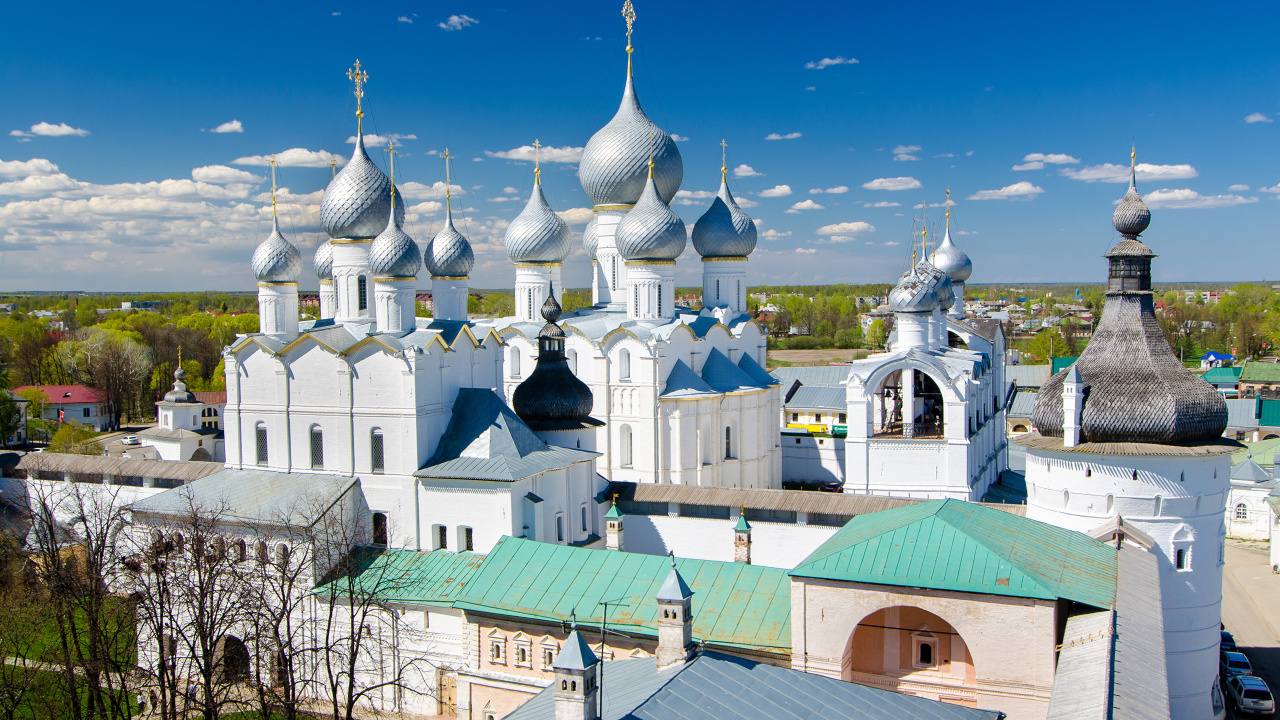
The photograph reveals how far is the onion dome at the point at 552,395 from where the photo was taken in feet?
70.5

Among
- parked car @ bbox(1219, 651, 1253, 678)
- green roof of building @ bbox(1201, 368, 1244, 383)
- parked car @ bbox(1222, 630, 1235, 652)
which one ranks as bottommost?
parked car @ bbox(1222, 630, 1235, 652)

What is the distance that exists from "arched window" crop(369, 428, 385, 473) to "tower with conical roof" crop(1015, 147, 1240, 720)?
1266 centimetres

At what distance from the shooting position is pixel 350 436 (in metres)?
19.7

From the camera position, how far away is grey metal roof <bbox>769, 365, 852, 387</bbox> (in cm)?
4178

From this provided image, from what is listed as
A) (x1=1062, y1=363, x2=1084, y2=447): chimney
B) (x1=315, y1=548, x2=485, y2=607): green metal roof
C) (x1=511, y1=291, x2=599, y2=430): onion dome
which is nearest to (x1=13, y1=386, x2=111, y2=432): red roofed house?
(x1=511, y1=291, x2=599, y2=430): onion dome

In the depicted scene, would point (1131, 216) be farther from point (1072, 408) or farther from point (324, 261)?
point (324, 261)

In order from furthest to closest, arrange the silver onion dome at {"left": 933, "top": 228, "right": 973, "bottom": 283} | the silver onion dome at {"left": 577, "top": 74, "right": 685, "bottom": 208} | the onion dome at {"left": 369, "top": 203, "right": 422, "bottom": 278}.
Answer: the silver onion dome at {"left": 933, "top": 228, "right": 973, "bottom": 283} → the silver onion dome at {"left": 577, "top": 74, "right": 685, "bottom": 208} → the onion dome at {"left": 369, "top": 203, "right": 422, "bottom": 278}

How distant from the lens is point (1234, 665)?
60.1 feet

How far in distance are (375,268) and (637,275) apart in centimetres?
758

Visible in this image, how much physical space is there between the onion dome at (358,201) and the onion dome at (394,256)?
3.46 ft

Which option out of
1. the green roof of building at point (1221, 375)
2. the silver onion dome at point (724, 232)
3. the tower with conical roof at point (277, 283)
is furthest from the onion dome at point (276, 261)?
the green roof of building at point (1221, 375)

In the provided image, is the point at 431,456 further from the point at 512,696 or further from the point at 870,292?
the point at 870,292

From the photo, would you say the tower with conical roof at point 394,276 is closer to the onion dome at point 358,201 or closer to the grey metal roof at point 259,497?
the onion dome at point 358,201

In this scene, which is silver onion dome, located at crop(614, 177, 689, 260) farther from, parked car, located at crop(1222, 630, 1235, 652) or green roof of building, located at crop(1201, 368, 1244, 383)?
green roof of building, located at crop(1201, 368, 1244, 383)
